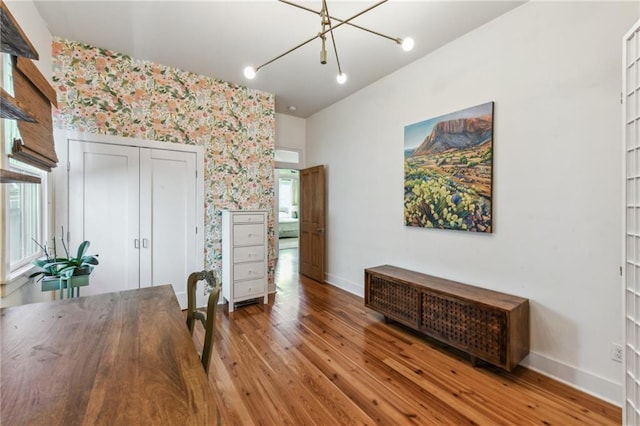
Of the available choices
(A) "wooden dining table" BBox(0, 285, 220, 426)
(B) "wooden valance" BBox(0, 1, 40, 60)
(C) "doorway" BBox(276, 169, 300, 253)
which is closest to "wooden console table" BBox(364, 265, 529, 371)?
(A) "wooden dining table" BBox(0, 285, 220, 426)

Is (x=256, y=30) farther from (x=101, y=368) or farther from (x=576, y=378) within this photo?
(x=576, y=378)

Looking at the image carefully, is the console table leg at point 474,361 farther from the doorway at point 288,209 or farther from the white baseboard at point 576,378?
the doorway at point 288,209

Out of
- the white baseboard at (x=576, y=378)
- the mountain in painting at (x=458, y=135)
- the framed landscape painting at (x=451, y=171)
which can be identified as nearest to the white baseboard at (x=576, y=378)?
the white baseboard at (x=576, y=378)

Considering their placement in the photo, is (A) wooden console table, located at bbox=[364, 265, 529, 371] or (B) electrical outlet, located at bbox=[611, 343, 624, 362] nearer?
(B) electrical outlet, located at bbox=[611, 343, 624, 362]

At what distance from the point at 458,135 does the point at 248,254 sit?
281 cm

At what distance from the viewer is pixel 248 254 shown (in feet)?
11.8

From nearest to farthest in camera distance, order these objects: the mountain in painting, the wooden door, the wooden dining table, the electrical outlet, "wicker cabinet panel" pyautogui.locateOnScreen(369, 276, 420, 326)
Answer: the wooden dining table, the electrical outlet, the mountain in painting, "wicker cabinet panel" pyautogui.locateOnScreen(369, 276, 420, 326), the wooden door

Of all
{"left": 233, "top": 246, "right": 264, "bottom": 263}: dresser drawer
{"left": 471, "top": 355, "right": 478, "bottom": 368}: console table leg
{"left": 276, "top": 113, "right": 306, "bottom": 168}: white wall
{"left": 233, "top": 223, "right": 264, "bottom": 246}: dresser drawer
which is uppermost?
{"left": 276, "top": 113, "right": 306, "bottom": 168}: white wall

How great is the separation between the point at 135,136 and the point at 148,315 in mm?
2623

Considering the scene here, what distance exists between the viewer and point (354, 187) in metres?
4.12

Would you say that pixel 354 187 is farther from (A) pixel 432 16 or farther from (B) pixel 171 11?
(B) pixel 171 11

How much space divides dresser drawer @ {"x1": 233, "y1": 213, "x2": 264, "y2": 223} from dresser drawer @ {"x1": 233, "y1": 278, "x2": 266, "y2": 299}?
80 cm

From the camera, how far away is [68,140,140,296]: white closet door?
9.43ft

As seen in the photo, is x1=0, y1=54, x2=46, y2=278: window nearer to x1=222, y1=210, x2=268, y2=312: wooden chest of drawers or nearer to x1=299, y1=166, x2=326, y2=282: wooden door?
x1=222, y1=210, x2=268, y2=312: wooden chest of drawers
